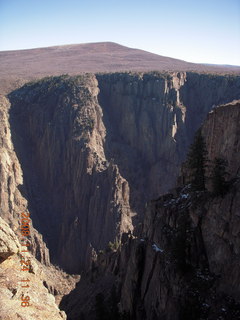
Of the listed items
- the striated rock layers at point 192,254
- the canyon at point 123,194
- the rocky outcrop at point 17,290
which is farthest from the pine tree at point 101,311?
the rocky outcrop at point 17,290

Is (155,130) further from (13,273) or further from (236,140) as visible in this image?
(13,273)

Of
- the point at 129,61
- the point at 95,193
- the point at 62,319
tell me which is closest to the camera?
the point at 62,319

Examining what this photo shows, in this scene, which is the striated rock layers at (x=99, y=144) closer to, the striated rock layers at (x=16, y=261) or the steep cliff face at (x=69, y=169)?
the steep cliff face at (x=69, y=169)

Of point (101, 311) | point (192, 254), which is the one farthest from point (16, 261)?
point (192, 254)

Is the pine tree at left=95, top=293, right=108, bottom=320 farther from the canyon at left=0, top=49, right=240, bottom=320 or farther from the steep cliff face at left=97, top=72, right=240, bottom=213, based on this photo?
the steep cliff face at left=97, top=72, right=240, bottom=213

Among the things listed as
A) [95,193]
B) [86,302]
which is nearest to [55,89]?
[95,193]

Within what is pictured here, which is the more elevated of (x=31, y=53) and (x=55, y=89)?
(x=31, y=53)

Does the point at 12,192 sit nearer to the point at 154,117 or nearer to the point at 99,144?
the point at 99,144

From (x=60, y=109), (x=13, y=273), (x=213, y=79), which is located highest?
(x=213, y=79)

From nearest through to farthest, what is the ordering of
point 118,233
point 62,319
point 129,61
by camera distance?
point 62,319
point 118,233
point 129,61
